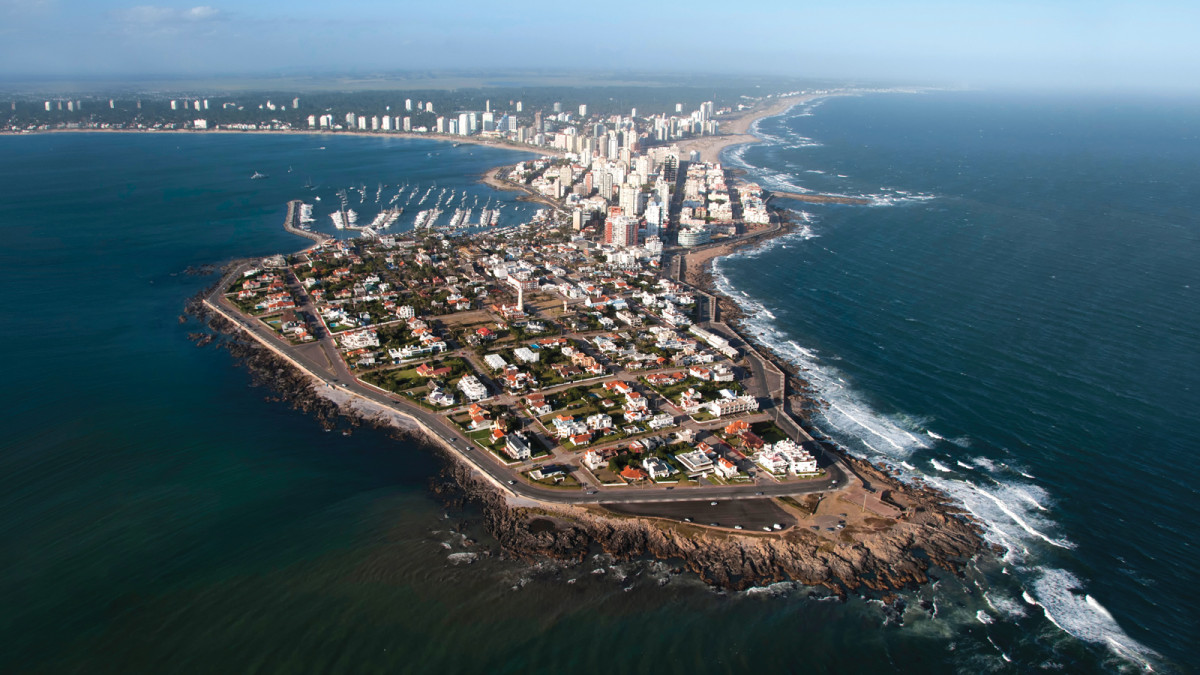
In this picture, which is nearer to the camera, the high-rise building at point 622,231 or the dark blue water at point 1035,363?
the dark blue water at point 1035,363

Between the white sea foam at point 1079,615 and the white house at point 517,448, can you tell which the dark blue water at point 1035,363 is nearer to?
the white sea foam at point 1079,615

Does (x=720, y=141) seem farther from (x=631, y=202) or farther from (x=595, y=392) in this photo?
(x=595, y=392)

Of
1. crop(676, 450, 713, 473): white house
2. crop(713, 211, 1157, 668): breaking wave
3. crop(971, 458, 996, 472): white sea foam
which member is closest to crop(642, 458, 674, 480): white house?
crop(676, 450, 713, 473): white house

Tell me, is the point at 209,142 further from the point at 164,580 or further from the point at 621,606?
the point at 621,606

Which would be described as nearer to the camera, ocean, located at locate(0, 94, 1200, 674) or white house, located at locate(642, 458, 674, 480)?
ocean, located at locate(0, 94, 1200, 674)

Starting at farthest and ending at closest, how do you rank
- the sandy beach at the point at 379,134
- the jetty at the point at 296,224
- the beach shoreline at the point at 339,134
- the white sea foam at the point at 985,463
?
1. the beach shoreline at the point at 339,134
2. the sandy beach at the point at 379,134
3. the jetty at the point at 296,224
4. the white sea foam at the point at 985,463

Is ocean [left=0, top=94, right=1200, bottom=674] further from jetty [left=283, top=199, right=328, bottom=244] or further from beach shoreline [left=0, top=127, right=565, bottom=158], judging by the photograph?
beach shoreline [left=0, top=127, right=565, bottom=158]

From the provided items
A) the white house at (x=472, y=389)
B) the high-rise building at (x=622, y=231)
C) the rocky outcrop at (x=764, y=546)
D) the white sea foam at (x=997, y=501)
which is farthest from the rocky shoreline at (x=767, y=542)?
the high-rise building at (x=622, y=231)
